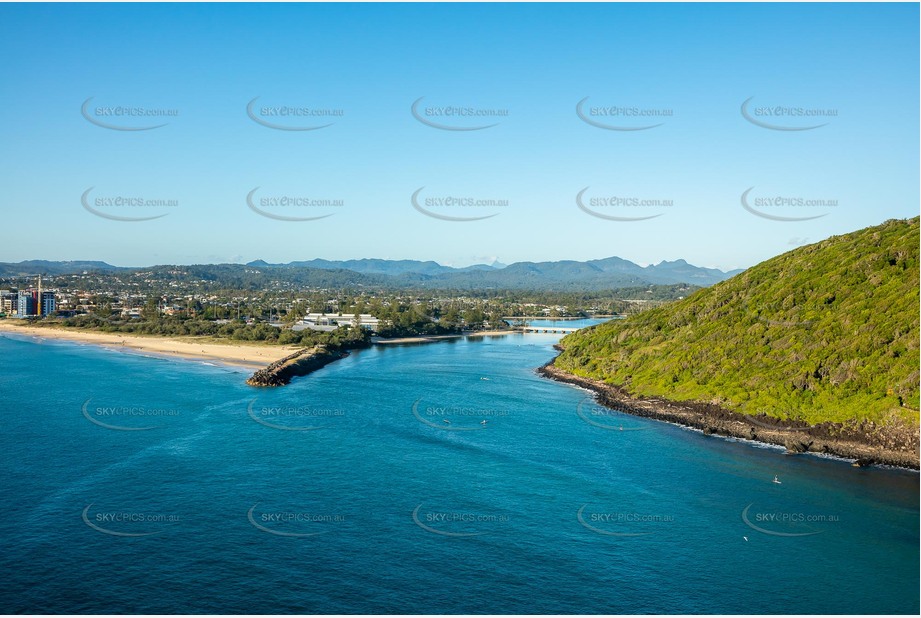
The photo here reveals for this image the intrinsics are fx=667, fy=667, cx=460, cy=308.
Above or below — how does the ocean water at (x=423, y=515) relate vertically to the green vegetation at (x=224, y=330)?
below

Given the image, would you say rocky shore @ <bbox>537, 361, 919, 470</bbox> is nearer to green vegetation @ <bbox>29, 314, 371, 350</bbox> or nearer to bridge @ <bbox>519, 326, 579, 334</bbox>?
green vegetation @ <bbox>29, 314, 371, 350</bbox>

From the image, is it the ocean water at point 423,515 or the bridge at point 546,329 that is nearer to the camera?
the ocean water at point 423,515

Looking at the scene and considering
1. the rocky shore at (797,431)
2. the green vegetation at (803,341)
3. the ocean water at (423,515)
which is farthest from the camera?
the green vegetation at (803,341)

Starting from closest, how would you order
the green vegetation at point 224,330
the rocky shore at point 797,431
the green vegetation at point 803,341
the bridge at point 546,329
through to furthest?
1. the rocky shore at point 797,431
2. the green vegetation at point 803,341
3. the green vegetation at point 224,330
4. the bridge at point 546,329

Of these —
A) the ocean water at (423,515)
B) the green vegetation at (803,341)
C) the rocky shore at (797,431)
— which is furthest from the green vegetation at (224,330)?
the rocky shore at (797,431)

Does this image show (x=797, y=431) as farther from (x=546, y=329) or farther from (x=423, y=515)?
(x=546, y=329)

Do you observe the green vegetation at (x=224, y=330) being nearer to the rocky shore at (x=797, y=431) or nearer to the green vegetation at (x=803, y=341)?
the green vegetation at (x=803, y=341)

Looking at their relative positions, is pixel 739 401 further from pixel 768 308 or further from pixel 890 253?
pixel 890 253

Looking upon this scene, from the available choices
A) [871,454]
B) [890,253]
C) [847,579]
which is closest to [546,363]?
[890,253]
